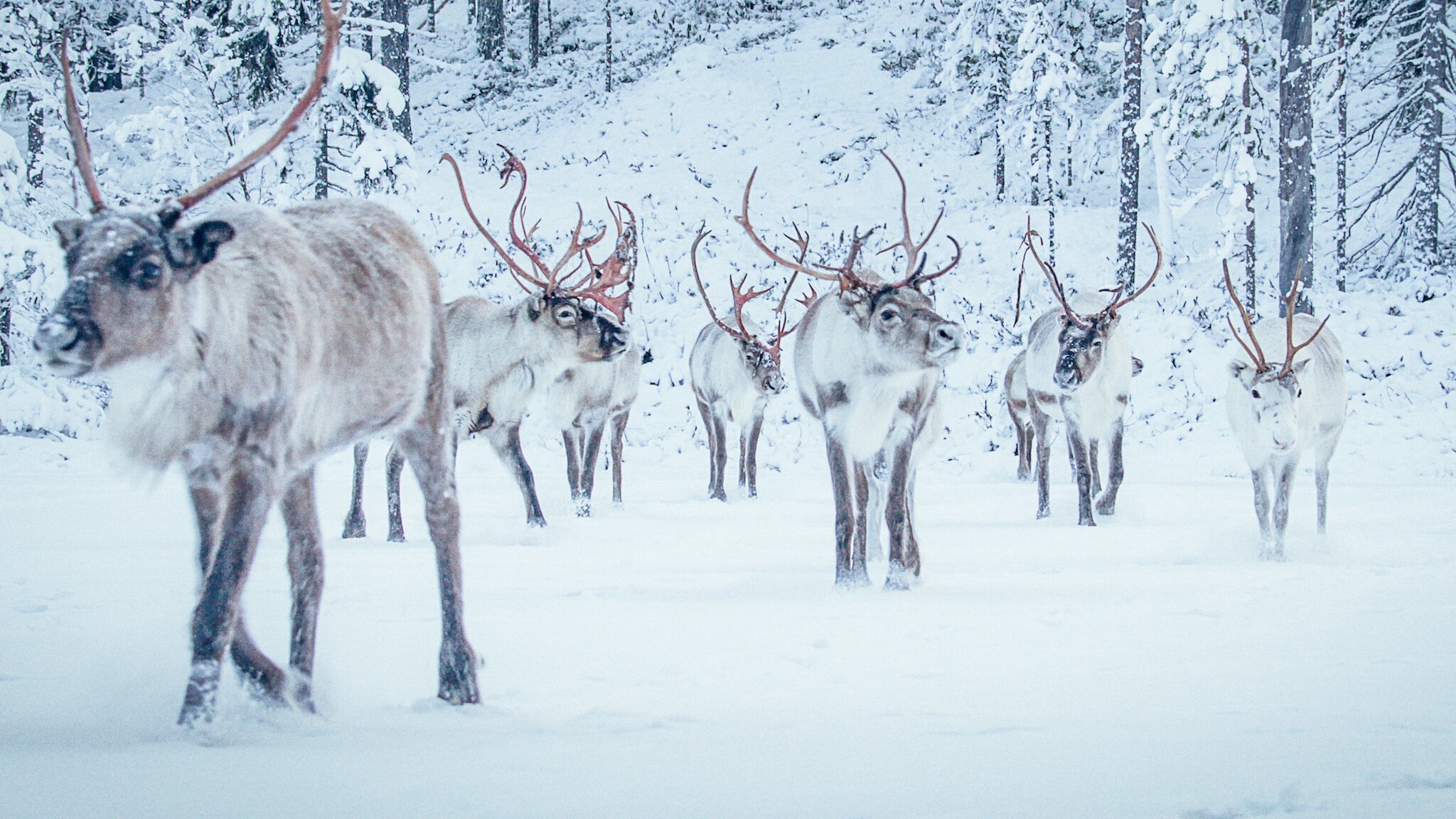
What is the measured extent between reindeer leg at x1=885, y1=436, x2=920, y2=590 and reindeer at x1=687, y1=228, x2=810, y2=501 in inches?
193

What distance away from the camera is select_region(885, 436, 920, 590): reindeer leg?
5.44 meters

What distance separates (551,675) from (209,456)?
1.33 m

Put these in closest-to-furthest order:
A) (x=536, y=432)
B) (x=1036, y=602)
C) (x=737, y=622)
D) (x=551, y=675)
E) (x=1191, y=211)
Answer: (x=551, y=675), (x=737, y=622), (x=1036, y=602), (x=536, y=432), (x=1191, y=211)

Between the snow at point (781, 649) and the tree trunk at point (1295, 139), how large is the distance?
206 centimetres

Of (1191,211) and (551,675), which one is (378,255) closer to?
(551,675)

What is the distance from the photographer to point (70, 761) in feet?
7.79

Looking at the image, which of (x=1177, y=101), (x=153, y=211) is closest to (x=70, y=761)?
(x=153, y=211)

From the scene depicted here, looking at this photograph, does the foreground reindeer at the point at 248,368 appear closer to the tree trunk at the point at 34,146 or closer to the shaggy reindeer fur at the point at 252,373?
the shaggy reindeer fur at the point at 252,373

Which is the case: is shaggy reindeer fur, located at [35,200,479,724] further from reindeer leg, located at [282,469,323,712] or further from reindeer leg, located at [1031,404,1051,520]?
reindeer leg, located at [1031,404,1051,520]

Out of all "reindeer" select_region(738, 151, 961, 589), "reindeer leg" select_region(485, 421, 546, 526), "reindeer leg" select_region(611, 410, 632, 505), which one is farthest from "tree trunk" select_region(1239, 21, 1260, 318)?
"reindeer" select_region(738, 151, 961, 589)

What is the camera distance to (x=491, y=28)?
34.8 m

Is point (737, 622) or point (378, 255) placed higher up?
point (378, 255)

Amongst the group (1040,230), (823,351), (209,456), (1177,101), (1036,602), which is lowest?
(1036,602)

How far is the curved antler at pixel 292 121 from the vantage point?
2777 mm
